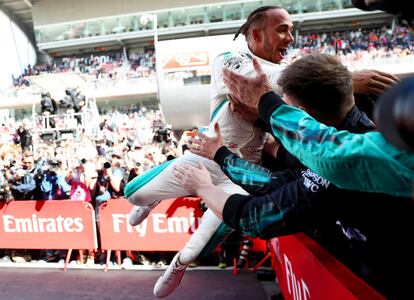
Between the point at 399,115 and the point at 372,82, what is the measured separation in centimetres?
141

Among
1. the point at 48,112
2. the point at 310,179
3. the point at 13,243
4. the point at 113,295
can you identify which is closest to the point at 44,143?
the point at 48,112

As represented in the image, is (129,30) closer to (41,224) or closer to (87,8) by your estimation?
(87,8)

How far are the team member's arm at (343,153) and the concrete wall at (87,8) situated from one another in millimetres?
30890

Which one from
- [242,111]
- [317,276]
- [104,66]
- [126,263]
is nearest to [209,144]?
[242,111]

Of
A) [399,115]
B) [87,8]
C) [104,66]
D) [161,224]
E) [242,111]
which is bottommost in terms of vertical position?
[161,224]

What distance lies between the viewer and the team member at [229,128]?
87.8 inches

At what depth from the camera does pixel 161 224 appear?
19.0ft

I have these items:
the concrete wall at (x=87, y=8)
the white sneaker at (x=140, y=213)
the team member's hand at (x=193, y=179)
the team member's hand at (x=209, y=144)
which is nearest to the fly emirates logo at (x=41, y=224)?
the white sneaker at (x=140, y=213)

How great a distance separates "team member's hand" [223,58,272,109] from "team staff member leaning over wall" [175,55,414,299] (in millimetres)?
85

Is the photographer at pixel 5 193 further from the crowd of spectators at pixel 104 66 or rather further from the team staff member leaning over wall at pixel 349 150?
the crowd of spectators at pixel 104 66

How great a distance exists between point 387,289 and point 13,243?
21.3 ft

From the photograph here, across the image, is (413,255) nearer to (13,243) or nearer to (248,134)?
(248,134)

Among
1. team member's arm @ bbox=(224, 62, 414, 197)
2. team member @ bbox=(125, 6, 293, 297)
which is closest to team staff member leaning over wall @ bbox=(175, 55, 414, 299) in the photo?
team member's arm @ bbox=(224, 62, 414, 197)

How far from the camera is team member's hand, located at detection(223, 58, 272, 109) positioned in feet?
4.75
